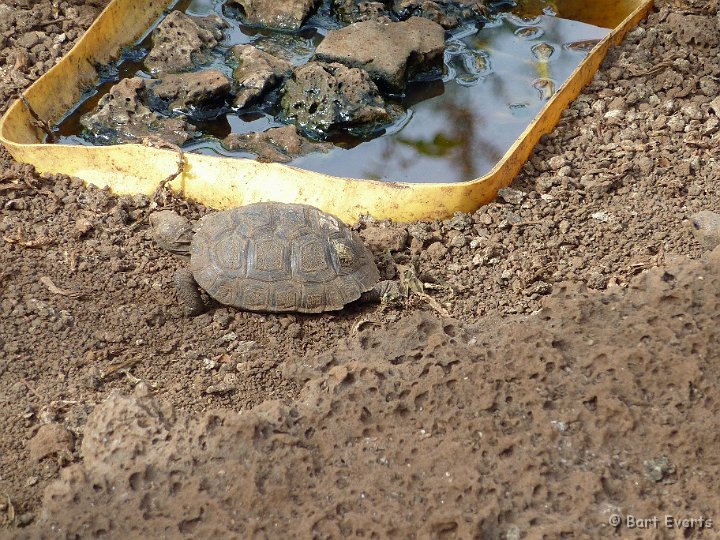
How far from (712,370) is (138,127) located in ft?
12.2

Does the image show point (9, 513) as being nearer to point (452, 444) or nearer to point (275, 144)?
point (452, 444)

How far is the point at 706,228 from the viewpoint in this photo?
3.73m

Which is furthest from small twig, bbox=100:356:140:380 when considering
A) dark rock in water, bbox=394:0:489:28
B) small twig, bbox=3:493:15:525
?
dark rock in water, bbox=394:0:489:28

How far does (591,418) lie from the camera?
2502 mm

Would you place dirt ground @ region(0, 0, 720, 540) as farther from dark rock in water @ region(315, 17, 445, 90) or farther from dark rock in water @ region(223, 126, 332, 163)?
dark rock in water @ region(315, 17, 445, 90)

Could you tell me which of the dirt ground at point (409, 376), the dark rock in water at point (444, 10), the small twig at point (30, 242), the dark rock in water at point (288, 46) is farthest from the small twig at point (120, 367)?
the dark rock in water at point (444, 10)

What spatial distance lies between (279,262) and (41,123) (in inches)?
83.9

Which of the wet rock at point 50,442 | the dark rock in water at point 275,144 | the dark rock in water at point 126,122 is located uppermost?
the wet rock at point 50,442

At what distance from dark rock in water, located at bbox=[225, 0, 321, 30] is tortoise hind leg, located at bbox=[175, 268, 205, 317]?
122 inches

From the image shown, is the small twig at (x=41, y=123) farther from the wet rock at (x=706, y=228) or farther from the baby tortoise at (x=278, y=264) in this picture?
the wet rock at (x=706, y=228)

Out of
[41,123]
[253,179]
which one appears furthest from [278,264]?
[41,123]

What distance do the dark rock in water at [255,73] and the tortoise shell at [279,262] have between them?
5.71 ft

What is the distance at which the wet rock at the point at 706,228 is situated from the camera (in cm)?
368

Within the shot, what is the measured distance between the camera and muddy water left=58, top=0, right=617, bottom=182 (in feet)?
16.2
